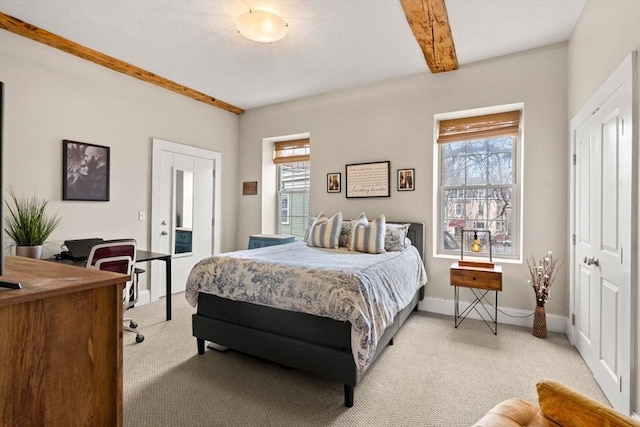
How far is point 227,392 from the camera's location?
205 centimetres

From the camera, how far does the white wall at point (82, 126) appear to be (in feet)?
9.55

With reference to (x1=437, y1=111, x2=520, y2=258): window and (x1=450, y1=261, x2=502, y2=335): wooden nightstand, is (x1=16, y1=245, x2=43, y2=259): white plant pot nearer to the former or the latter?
(x1=450, y1=261, x2=502, y2=335): wooden nightstand

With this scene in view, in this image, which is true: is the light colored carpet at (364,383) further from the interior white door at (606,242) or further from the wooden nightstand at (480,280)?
the wooden nightstand at (480,280)

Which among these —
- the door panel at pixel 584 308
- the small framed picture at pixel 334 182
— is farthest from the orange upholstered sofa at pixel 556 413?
the small framed picture at pixel 334 182

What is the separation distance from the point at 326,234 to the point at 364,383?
5.59 feet

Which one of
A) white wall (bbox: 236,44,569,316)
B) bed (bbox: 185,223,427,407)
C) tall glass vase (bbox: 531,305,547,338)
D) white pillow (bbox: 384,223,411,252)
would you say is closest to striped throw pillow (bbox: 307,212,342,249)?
white pillow (bbox: 384,223,411,252)

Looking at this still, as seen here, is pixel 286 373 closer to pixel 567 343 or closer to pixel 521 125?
pixel 567 343

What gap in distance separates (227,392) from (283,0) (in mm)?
2863

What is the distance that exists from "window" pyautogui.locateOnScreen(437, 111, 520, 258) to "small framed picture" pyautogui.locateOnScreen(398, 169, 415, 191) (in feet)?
1.16

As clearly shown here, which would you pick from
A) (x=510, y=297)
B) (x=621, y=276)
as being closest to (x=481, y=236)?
(x=510, y=297)

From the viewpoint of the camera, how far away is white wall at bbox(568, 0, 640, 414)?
65.7 inches

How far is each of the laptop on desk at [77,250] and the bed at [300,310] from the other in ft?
3.69

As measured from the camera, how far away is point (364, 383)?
7.14 feet

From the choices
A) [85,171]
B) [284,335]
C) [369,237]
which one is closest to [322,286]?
[284,335]
